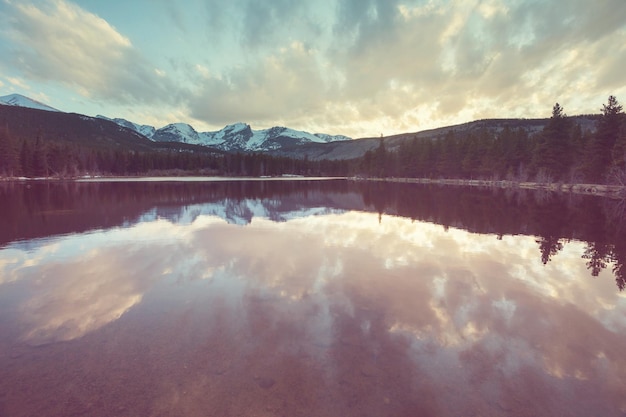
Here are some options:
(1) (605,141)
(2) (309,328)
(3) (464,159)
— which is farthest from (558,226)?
(3) (464,159)

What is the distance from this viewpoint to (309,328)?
7219 millimetres

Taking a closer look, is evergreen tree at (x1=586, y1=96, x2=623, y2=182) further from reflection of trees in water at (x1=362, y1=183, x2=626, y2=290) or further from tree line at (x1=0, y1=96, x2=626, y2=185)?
reflection of trees in water at (x1=362, y1=183, x2=626, y2=290)

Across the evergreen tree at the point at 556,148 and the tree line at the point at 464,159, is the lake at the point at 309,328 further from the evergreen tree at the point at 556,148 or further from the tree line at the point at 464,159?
the evergreen tree at the point at 556,148

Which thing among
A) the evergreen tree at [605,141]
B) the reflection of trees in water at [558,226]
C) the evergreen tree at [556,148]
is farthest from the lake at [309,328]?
the evergreen tree at [556,148]

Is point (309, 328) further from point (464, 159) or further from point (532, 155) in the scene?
point (464, 159)

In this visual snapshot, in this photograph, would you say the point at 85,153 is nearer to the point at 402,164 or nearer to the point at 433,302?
the point at 402,164

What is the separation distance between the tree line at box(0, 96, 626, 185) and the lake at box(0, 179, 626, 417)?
52.0 meters

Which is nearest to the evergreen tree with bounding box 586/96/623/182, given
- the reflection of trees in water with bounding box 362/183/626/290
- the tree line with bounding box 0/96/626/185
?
the tree line with bounding box 0/96/626/185

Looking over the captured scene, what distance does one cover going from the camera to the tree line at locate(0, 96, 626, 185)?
2105 inches

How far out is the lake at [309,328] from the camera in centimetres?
496

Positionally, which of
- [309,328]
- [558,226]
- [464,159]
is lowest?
[309,328]

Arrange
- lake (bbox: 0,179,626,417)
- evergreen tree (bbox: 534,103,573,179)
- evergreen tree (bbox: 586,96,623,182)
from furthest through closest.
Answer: evergreen tree (bbox: 534,103,573,179) → evergreen tree (bbox: 586,96,623,182) → lake (bbox: 0,179,626,417)

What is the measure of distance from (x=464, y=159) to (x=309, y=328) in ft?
315

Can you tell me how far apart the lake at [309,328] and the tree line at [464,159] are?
52019 millimetres
